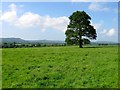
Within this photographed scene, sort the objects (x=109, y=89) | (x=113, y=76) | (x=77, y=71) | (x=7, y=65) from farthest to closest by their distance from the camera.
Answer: (x=7, y=65), (x=77, y=71), (x=113, y=76), (x=109, y=89)

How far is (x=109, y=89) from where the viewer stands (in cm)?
1440

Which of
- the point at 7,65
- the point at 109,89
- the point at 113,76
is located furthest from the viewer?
the point at 7,65

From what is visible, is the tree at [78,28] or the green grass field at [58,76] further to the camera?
the tree at [78,28]

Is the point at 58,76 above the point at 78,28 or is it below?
below

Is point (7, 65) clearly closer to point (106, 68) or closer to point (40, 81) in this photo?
point (40, 81)

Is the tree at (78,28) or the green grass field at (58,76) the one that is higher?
the tree at (78,28)

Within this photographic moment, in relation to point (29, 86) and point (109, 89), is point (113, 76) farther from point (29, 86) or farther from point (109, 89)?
point (29, 86)

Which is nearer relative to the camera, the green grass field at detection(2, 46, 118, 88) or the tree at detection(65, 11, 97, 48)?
the green grass field at detection(2, 46, 118, 88)

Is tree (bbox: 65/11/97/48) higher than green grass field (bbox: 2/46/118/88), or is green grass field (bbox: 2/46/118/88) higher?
tree (bbox: 65/11/97/48)

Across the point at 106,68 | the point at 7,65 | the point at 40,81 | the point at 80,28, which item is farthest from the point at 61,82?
the point at 80,28

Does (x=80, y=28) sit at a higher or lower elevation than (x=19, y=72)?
Answer: higher

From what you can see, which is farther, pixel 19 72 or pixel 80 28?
pixel 80 28

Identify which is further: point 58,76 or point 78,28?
point 78,28

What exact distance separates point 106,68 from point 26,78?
6.30 meters
